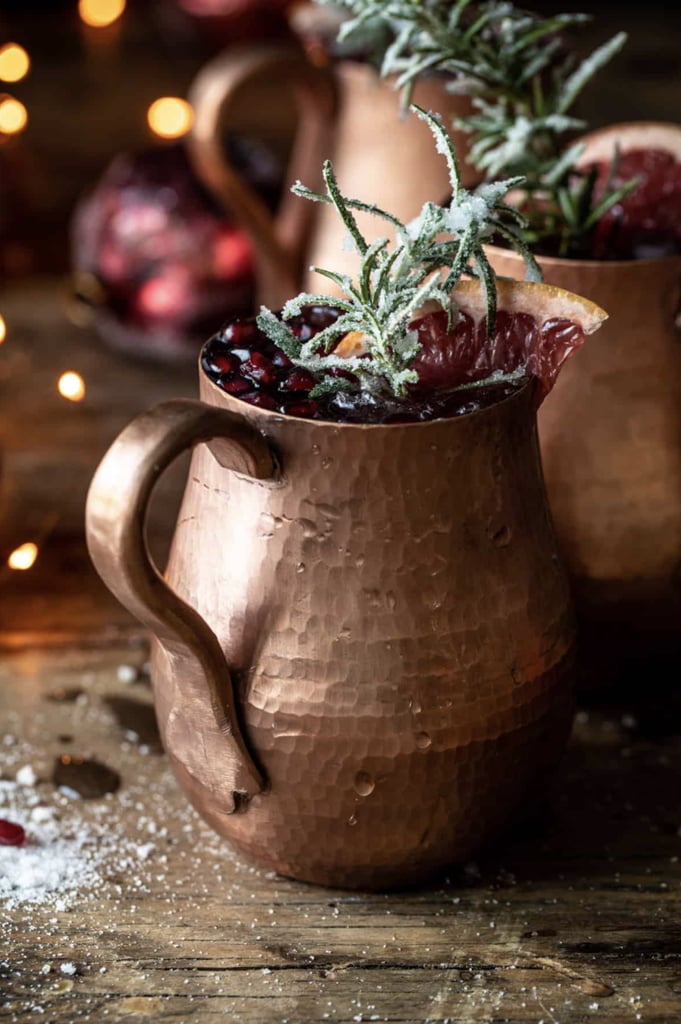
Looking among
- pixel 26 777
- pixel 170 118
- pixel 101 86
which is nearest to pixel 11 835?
pixel 26 777

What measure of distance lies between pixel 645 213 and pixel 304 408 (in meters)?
0.28

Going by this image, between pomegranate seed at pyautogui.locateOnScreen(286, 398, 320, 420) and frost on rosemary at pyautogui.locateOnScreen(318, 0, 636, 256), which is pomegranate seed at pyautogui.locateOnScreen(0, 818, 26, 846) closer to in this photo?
pomegranate seed at pyautogui.locateOnScreen(286, 398, 320, 420)

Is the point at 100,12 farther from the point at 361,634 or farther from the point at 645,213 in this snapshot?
the point at 361,634

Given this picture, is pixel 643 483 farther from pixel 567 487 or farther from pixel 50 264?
pixel 50 264

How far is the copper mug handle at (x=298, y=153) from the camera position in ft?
3.00

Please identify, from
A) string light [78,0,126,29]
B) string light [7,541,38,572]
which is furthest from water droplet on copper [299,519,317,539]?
string light [78,0,126,29]

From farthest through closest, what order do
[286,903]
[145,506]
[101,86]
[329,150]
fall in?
[101,86] → [329,150] → [286,903] → [145,506]

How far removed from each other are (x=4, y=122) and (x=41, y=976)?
30.9 inches

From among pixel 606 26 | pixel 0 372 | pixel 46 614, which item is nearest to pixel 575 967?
pixel 46 614

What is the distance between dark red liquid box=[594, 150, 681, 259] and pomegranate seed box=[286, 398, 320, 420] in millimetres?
227

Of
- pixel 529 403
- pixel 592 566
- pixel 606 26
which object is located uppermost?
pixel 529 403

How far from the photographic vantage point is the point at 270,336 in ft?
1.72

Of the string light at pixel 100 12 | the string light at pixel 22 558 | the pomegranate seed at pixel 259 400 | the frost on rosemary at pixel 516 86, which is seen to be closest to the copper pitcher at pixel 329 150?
the frost on rosemary at pixel 516 86

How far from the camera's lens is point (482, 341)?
546 mm
